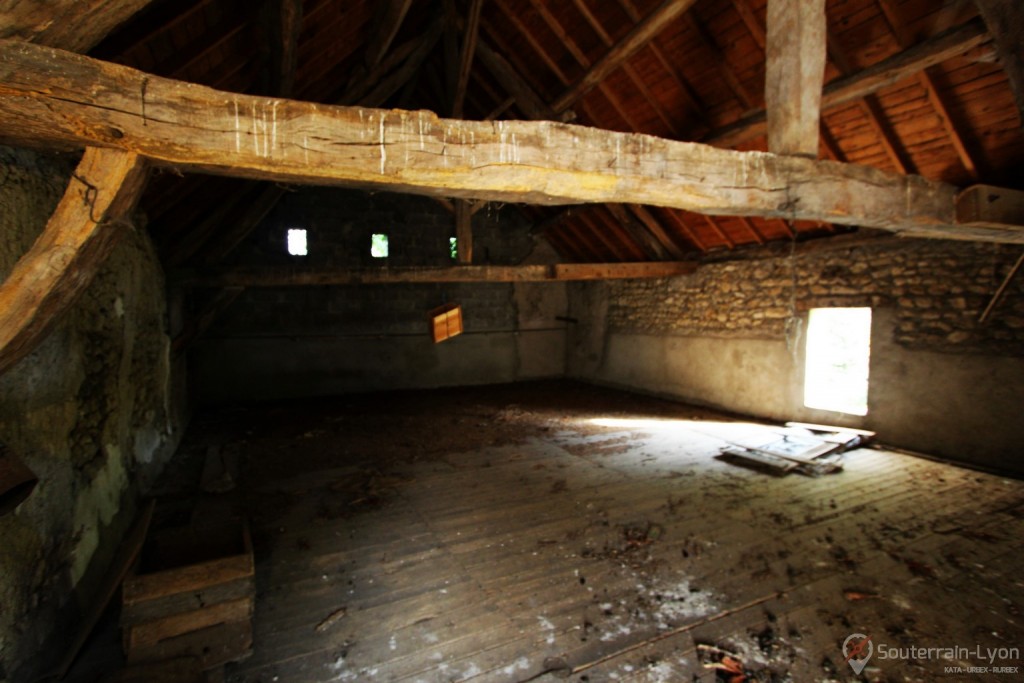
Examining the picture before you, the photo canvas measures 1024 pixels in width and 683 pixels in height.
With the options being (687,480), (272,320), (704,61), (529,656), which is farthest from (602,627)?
(272,320)

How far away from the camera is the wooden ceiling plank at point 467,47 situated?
499 cm

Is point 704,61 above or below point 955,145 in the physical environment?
above

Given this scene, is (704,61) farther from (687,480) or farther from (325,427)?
(325,427)

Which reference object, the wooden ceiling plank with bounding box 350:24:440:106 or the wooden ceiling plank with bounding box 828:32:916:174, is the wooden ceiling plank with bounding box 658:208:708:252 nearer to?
the wooden ceiling plank with bounding box 828:32:916:174

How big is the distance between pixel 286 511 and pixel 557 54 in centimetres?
572

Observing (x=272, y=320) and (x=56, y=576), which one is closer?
(x=56, y=576)

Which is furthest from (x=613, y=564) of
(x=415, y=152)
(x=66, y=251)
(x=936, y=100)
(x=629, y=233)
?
(x=629, y=233)

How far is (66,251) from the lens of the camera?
1514mm

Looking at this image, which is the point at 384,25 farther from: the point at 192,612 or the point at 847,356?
the point at 847,356

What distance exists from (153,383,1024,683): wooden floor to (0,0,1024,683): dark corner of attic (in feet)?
0.08

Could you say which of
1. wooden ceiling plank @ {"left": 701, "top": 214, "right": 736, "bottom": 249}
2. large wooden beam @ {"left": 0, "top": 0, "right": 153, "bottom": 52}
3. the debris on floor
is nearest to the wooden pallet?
large wooden beam @ {"left": 0, "top": 0, "right": 153, "bottom": 52}

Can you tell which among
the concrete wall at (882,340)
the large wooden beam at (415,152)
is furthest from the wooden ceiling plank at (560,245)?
the large wooden beam at (415,152)

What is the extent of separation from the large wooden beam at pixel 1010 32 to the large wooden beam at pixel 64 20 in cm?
377

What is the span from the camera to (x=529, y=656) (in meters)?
2.13
